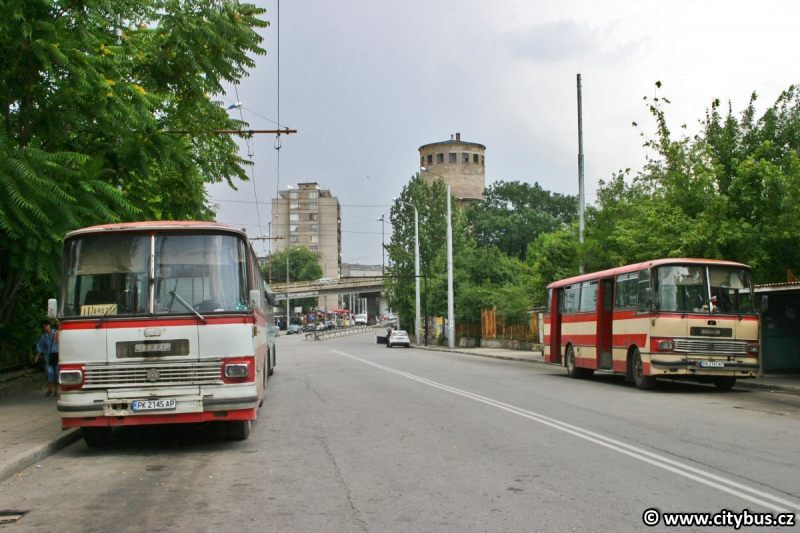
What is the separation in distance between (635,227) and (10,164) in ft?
68.6

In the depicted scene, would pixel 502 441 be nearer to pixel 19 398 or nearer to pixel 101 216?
pixel 101 216

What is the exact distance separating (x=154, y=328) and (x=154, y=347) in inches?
9.2

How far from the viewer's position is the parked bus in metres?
9.77

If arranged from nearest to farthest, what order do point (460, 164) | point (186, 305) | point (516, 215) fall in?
1. point (186, 305)
2. point (516, 215)
3. point (460, 164)

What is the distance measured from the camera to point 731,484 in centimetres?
764

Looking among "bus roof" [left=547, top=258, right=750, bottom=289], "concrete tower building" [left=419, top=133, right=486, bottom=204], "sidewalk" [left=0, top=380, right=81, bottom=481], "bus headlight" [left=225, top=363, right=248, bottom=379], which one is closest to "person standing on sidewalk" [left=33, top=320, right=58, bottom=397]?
"sidewalk" [left=0, top=380, right=81, bottom=481]

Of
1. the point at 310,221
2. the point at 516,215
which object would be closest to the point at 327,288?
the point at 516,215

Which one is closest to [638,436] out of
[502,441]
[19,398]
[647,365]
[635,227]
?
[502,441]

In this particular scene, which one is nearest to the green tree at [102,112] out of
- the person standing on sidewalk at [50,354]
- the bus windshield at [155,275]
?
the person standing on sidewalk at [50,354]

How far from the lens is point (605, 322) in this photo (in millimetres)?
21953

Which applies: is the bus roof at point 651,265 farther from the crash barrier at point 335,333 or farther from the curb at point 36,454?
the crash barrier at point 335,333

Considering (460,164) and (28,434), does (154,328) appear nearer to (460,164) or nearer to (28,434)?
(28,434)

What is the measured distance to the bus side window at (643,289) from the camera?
1892cm

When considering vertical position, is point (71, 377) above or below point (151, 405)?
above
